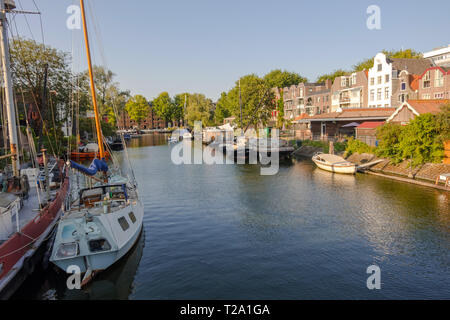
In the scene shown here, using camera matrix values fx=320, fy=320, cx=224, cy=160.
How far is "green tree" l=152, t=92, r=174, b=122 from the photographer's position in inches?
7436

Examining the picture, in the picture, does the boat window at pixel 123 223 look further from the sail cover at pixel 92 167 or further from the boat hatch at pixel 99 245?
the sail cover at pixel 92 167

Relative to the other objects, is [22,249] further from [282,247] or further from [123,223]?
[282,247]

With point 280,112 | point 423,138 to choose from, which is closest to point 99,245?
point 423,138

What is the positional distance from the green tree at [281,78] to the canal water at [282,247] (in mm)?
105520

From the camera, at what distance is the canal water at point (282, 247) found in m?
14.2

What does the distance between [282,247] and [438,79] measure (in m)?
52.2

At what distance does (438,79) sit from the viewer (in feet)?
179

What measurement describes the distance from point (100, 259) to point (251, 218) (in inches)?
477

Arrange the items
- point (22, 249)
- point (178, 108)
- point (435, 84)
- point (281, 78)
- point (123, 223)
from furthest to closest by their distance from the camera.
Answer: point (178, 108), point (281, 78), point (435, 84), point (123, 223), point (22, 249)

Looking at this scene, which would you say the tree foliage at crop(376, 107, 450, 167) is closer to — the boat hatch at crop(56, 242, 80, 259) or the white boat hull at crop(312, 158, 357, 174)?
the white boat hull at crop(312, 158, 357, 174)

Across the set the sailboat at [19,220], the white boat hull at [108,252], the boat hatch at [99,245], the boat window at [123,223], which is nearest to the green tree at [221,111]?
the sailboat at [19,220]

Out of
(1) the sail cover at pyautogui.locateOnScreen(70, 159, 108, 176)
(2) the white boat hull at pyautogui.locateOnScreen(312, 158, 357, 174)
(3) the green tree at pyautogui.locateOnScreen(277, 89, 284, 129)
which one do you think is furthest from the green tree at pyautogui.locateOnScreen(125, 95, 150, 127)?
(1) the sail cover at pyautogui.locateOnScreen(70, 159, 108, 176)
